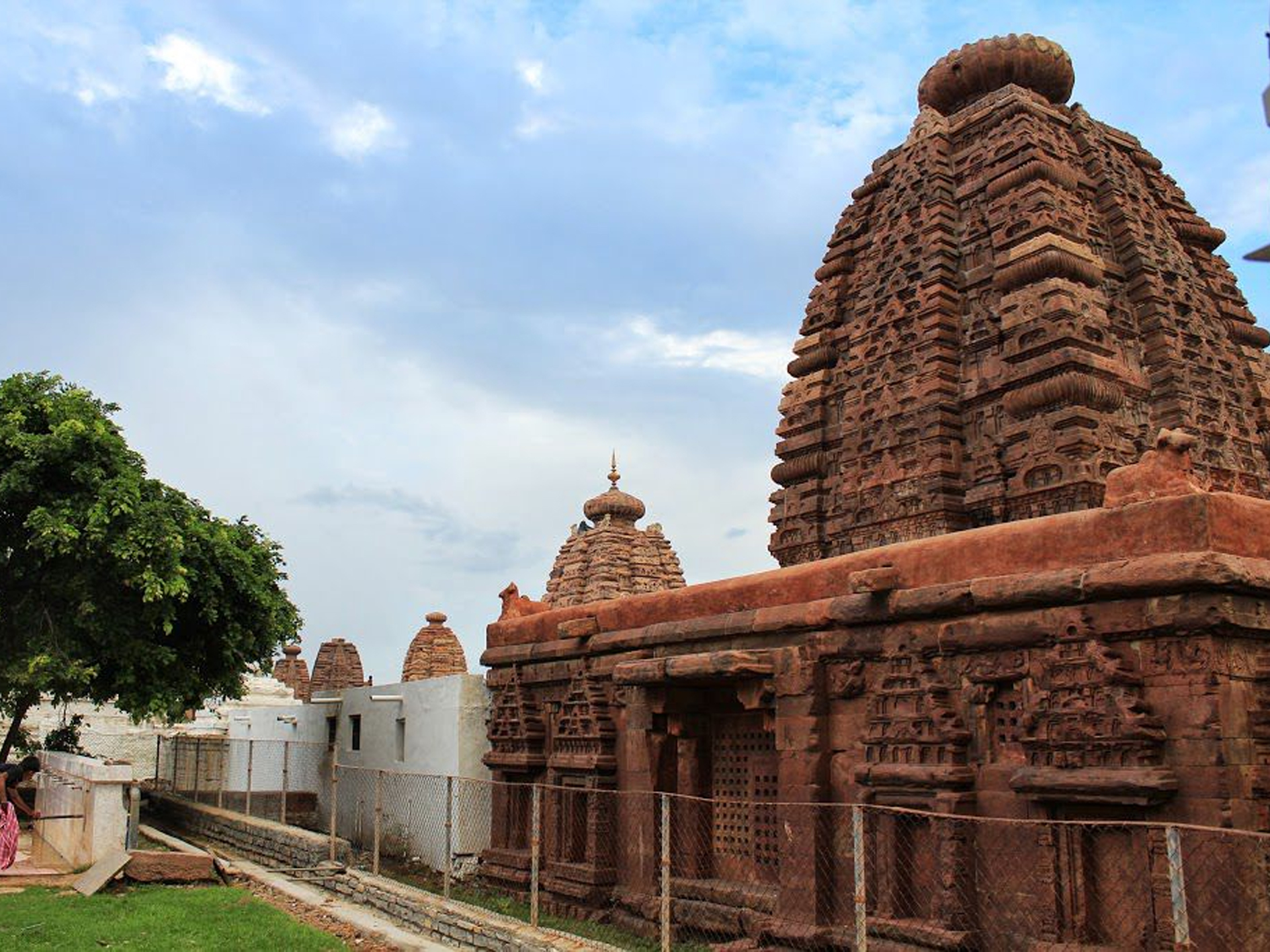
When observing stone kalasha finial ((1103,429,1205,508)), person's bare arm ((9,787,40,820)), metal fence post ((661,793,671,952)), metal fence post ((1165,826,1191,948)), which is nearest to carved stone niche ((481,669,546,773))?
metal fence post ((661,793,671,952))

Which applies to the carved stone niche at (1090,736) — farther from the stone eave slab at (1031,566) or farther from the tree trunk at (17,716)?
the tree trunk at (17,716)


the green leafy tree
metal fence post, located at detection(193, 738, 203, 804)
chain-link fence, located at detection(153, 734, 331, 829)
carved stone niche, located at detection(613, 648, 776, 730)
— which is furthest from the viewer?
metal fence post, located at detection(193, 738, 203, 804)

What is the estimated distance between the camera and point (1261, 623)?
7.30 metres

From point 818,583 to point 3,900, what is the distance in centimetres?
871

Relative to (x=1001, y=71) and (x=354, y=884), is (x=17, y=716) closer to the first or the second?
(x=354, y=884)

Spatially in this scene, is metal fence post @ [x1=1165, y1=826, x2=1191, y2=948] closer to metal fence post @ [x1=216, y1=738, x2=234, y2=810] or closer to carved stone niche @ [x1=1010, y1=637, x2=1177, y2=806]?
carved stone niche @ [x1=1010, y1=637, x2=1177, y2=806]

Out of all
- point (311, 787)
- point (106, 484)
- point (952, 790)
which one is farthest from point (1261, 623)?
point (311, 787)

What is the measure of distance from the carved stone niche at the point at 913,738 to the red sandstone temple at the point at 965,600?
0.03 m

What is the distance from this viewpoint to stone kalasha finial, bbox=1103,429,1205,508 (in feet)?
25.6

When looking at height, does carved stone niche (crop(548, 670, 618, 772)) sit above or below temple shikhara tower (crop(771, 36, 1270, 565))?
below

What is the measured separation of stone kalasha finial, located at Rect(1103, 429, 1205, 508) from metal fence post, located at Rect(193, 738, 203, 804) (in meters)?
19.2

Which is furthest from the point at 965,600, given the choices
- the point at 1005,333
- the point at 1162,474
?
the point at 1005,333

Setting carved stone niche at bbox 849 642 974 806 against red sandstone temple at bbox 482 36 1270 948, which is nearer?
red sandstone temple at bbox 482 36 1270 948

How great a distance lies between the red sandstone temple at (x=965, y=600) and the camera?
7.48m
